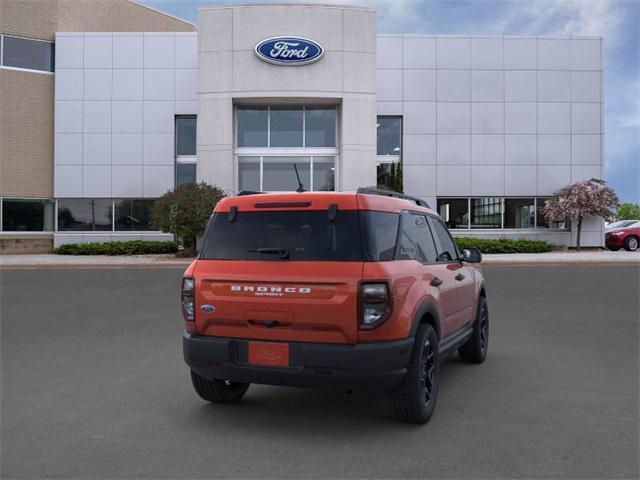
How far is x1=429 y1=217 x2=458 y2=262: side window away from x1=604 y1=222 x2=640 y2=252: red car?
83.0 ft

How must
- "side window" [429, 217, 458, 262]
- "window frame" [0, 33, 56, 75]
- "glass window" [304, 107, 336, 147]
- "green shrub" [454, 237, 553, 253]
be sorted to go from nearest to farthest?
"side window" [429, 217, 458, 262] < "green shrub" [454, 237, 553, 253] < "glass window" [304, 107, 336, 147] < "window frame" [0, 33, 56, 75]

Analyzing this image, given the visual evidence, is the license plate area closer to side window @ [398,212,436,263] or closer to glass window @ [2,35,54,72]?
side window @ [398,212,436,263]

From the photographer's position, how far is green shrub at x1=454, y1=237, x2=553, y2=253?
25.3 meters

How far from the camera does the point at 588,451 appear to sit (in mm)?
3955

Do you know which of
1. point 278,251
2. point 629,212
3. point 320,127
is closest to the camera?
point 278,251

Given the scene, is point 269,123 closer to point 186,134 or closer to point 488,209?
point 186,134

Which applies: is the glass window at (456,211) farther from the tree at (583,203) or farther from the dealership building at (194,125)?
the tree at (583,203)

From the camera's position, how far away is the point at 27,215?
27.8 meters

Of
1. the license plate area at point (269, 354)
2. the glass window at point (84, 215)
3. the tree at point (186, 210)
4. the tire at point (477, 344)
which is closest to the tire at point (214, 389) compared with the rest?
the license plate area at point (269, 354)

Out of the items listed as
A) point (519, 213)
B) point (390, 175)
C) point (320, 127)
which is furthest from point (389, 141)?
point (519, 213)

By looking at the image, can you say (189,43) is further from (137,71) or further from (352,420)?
(352,420)

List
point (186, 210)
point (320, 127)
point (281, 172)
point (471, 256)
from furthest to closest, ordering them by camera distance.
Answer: point (320, 127), point (281, 172), point (186, 210), point (471, 256)

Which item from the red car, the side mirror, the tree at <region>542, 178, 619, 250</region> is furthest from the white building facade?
the side mirror

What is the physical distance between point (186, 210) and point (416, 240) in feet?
59.3
